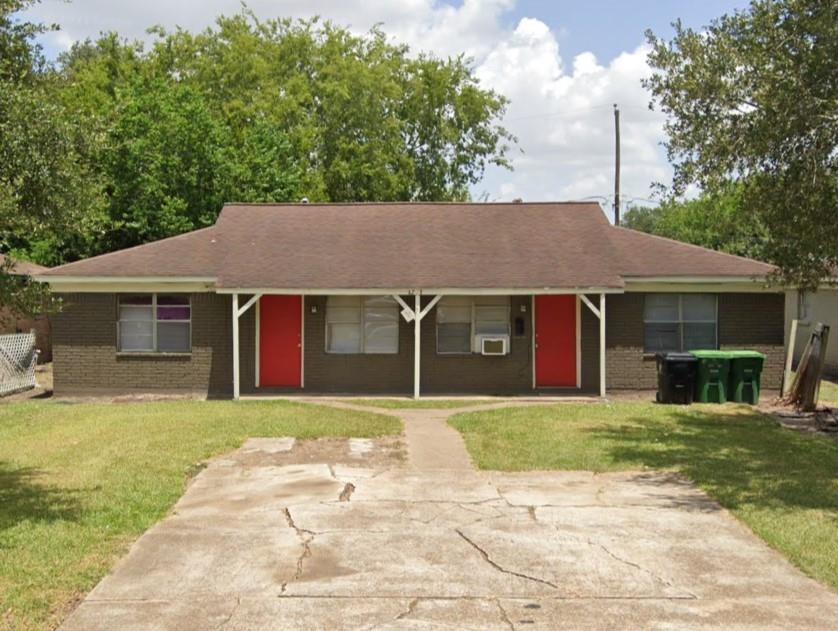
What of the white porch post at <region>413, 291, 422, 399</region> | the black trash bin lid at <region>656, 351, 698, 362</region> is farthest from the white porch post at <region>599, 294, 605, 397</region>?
the white porch post at <region>413, 291, 422, 399</region>

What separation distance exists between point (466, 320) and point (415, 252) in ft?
6.40

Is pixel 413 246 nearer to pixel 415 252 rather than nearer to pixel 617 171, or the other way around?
pixel 415 252

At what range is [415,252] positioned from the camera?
67.4 ft

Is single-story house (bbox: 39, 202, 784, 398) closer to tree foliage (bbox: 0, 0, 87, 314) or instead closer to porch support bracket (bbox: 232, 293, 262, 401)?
porch support bracket (bbox: 232, 293, 262, 401)

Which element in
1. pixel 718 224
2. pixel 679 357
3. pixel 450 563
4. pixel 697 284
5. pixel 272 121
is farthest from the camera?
pixel 272 121

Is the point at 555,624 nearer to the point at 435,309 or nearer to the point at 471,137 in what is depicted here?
the point at 435,309

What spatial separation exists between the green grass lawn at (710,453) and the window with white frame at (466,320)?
302 centimetres

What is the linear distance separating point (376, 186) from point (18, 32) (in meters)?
33.0

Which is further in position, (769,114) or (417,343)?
(417,343)

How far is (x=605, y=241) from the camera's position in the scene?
68.4 ft

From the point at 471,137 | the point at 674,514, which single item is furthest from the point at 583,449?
the point at 471,137

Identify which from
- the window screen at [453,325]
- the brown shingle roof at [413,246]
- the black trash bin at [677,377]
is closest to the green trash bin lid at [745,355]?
the black trash bin at [677,377]

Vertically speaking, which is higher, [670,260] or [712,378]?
[670,260]

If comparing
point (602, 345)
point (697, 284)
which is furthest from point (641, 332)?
point (697, 284)
